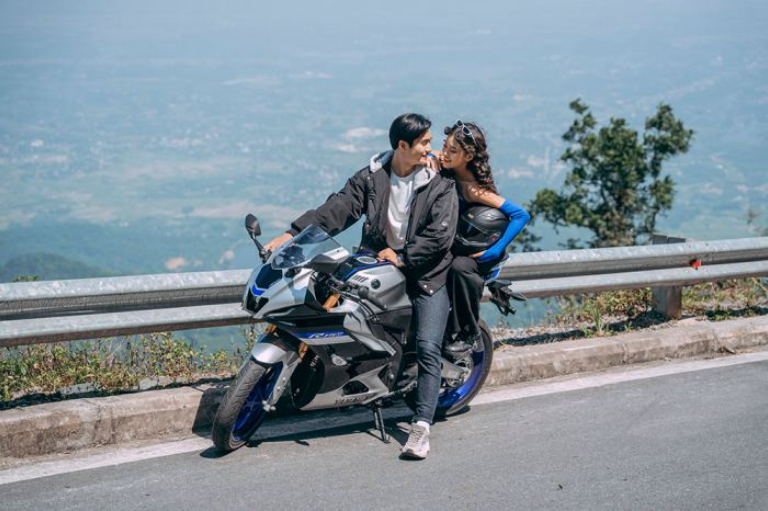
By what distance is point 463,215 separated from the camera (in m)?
5.08

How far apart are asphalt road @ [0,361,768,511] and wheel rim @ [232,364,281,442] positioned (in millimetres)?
101

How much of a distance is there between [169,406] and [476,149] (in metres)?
2.07

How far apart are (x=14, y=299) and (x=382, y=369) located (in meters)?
1.81

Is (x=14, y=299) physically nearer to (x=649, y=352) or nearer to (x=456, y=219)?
(x=456, y=219)

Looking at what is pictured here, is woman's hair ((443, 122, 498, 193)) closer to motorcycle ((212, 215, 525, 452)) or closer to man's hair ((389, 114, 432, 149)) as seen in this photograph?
man's hair ((389, 114, 432, 149))

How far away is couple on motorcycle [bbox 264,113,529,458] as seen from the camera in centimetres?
481

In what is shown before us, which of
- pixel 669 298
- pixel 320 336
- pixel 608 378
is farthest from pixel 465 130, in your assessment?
pixel 669 298

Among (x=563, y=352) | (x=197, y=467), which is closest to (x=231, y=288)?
(x=197, y=467)

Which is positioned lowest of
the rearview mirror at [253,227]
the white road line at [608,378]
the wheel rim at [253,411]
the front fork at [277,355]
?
the white road line at [608,378]

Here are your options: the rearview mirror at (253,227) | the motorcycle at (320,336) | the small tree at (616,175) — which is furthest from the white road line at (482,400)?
the small tree at (616,175)

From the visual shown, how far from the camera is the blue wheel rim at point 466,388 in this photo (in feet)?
17.2

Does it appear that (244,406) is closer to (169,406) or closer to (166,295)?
(169,406)

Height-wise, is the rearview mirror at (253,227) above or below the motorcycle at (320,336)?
above

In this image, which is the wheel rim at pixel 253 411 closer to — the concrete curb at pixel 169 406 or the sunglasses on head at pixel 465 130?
the concrete curb at pixel 169 406
